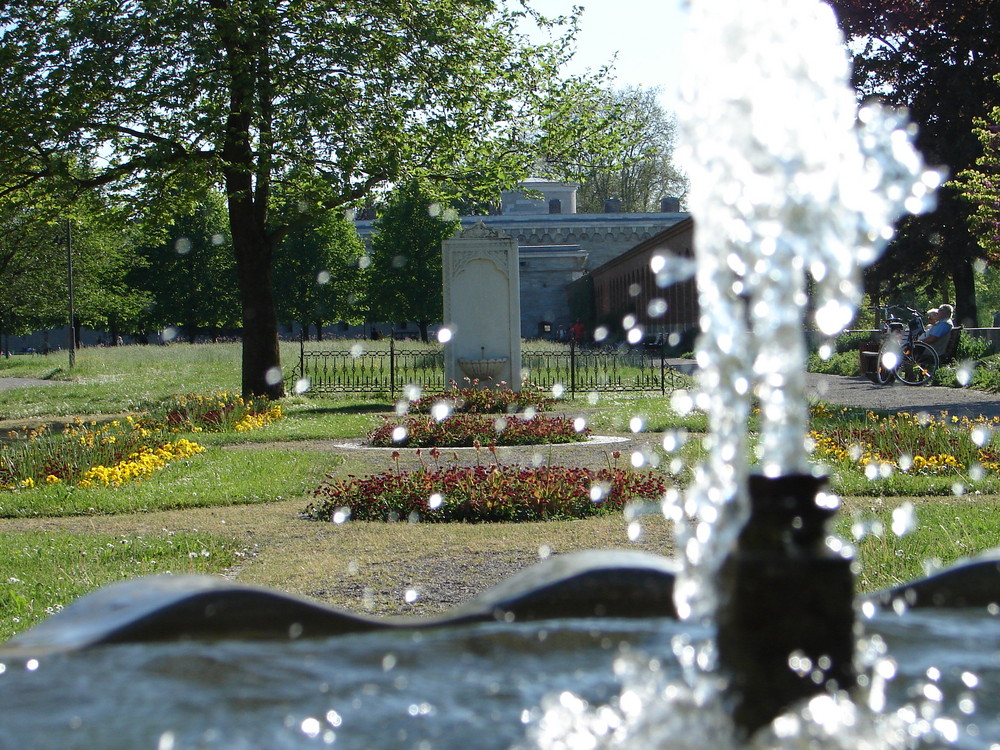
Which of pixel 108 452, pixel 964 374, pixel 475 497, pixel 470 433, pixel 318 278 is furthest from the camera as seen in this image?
pixel 318 278

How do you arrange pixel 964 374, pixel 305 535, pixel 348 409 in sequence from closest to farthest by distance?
pixel 305 535
pixel 348 409
pixel 964 374

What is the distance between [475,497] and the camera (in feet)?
25.3

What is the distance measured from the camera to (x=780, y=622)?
1.67 metres

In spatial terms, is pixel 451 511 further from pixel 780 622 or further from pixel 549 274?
pixel 549 274

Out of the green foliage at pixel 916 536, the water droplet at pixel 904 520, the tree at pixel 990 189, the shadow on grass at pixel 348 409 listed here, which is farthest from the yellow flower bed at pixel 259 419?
the tree at pixel 990 189

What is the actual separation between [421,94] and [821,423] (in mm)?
8361

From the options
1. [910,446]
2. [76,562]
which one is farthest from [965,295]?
[76,562]

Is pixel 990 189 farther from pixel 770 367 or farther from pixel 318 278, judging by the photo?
pixel 318 278

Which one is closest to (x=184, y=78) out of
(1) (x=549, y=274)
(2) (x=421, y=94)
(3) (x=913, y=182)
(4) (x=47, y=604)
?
(2) (x=421, y=94)

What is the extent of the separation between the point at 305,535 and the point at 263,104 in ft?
34.7

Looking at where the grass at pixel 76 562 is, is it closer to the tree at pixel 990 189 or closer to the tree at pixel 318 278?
the tree at pixel 990 189

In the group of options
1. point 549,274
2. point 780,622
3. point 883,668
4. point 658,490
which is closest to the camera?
point 780,622

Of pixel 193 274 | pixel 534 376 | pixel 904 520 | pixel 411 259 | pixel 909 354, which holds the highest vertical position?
pixel 411 259

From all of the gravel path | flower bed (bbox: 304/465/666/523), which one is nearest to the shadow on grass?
the gravel path
